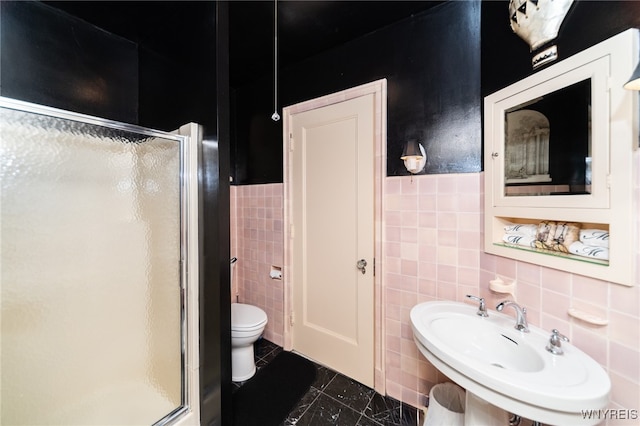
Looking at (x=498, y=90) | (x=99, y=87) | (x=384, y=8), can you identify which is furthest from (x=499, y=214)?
(x=99, y=87)

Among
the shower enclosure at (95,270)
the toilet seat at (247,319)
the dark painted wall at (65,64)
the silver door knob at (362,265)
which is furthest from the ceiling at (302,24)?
the toilet seat at (247,319)

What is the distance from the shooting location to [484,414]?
0.99 m

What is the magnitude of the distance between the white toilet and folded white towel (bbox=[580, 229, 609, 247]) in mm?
1831

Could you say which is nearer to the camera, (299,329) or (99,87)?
(99,87)

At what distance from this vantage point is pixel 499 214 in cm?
123

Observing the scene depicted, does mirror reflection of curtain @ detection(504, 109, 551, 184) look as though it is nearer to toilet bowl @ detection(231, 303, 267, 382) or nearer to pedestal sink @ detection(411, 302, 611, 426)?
pedestal sink @ detection(411, 302, 611, 426)

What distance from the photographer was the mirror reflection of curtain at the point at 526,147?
108 cm

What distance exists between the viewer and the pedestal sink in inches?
27.2

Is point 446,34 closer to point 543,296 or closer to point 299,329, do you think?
point 543,296

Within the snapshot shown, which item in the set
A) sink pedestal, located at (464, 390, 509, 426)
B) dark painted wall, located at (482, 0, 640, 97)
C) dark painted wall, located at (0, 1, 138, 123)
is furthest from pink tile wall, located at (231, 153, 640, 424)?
dark painted wall, located at (0, 1, 138, 123)

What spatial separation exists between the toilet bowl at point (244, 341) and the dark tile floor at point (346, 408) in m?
0.08

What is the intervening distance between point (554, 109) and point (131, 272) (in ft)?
6.48

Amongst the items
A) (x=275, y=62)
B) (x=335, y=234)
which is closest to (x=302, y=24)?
(x=275, y=62)

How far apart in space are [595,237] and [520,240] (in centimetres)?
30
